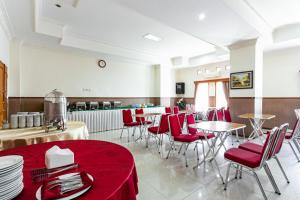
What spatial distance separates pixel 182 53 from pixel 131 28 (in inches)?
131

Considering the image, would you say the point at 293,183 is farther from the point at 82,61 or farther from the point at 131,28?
the point at 82,61

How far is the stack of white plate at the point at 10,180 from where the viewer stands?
747 mm

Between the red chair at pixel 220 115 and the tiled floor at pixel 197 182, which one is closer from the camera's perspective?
the tiled floor at pixel 197 182

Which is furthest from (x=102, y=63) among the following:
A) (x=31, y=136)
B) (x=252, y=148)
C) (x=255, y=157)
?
(x=255, y=157)

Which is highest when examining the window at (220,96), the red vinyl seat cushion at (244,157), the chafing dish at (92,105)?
the window at (220,96)

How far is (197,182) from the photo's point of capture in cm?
245

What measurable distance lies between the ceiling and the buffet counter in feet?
7.31

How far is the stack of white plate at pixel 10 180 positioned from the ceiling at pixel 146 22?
2.96 meters

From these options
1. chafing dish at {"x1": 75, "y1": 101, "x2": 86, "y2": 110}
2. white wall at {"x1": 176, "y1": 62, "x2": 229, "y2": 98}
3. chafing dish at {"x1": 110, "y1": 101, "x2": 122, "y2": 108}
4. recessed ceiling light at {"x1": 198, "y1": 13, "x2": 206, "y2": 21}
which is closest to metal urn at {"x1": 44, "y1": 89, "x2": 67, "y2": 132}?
recessed ceiling light at {"x1": 198, "y1": 13, "x2": 206, "y2": 21}

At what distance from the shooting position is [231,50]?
208 inches

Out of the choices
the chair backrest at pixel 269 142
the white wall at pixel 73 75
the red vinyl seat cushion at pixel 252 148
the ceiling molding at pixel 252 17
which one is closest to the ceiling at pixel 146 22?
the ceiling molding at pixel 252 17

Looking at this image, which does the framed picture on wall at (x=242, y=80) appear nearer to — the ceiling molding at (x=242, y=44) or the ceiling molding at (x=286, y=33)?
the ceiling molding at (x=242, y=44)

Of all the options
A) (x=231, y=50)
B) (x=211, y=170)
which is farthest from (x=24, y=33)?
(x=231, y=50)

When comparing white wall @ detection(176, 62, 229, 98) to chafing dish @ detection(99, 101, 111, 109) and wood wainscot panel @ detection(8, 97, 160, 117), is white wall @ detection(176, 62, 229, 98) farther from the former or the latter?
chafing dish @ detection(99, 101, 111, 109)
